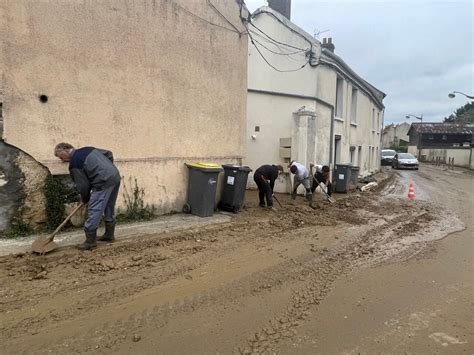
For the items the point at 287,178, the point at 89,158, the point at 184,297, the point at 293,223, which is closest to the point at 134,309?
the point at 184,297

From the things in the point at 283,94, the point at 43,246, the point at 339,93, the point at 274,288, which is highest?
the point at 339,93

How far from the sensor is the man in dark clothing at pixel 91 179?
5227mm

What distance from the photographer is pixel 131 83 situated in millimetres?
6992

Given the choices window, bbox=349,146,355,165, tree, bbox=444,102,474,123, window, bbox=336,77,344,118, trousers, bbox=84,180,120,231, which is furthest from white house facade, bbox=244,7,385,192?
tree, bbox=444,102,474,123

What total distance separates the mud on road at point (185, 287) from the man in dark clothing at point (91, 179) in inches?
15.0

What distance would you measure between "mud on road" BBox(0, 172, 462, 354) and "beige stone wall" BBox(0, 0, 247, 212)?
80.2 inches

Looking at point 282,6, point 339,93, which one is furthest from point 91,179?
point 339,93

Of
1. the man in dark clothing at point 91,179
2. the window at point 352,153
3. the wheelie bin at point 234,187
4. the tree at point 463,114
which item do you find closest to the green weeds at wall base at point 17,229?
the man in dark clothing at point 91,179

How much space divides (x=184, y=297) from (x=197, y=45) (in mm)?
6078

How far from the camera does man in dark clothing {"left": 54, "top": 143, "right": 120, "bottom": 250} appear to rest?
5.23 m

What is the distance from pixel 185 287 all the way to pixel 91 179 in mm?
2307

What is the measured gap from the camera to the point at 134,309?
3.62m

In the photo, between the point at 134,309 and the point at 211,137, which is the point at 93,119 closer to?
the point at 211,137

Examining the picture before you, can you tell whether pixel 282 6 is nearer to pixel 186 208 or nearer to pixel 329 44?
pixel 329 44
